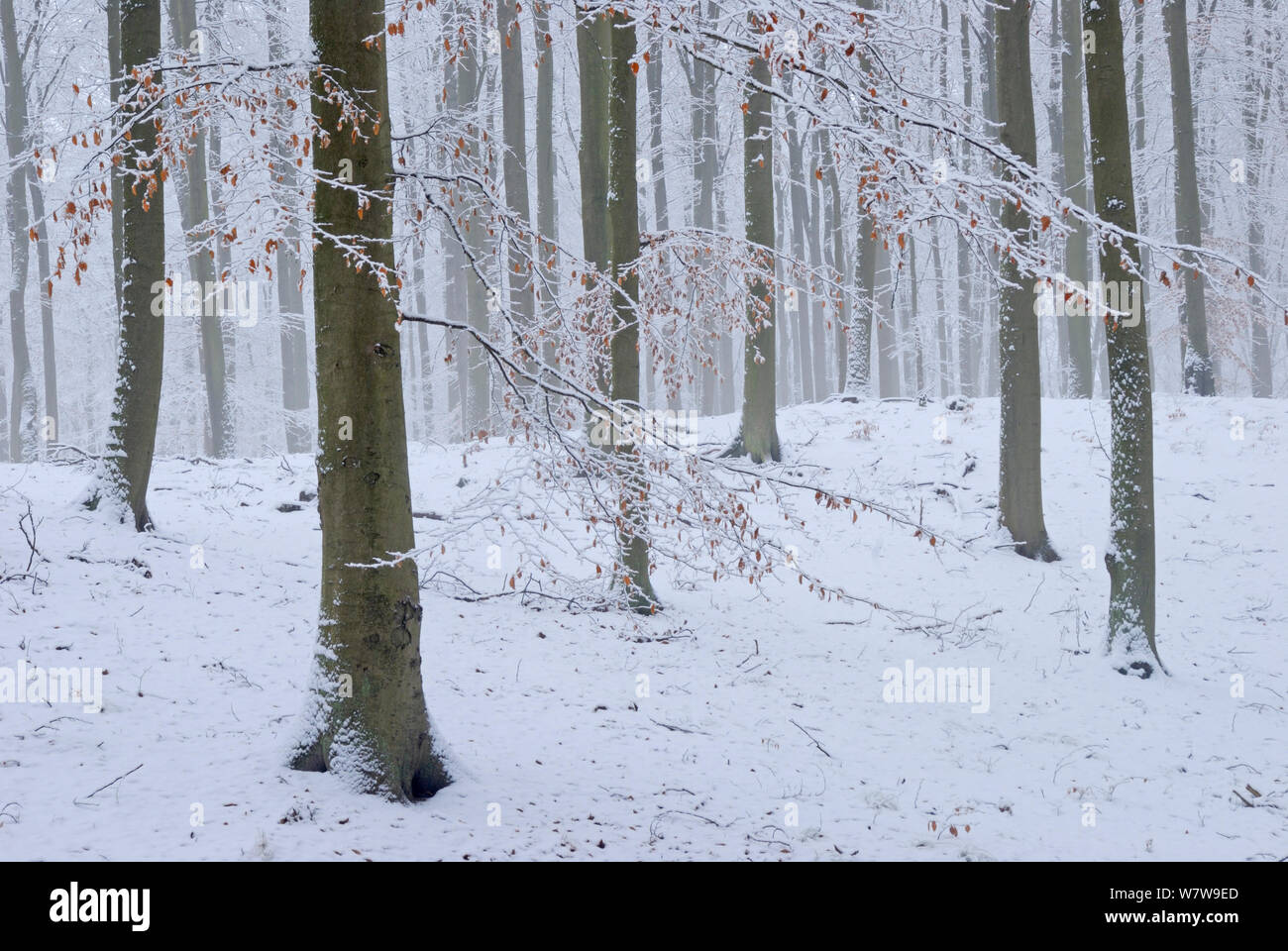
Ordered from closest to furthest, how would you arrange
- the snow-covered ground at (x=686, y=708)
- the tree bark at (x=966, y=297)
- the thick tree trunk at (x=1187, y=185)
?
the snow-covered ground at (x=686, y=708) < the thick tree trunk at (x=1187, y=185) < the tree bark at (x=966, y=297)

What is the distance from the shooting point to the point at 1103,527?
12.2 meters

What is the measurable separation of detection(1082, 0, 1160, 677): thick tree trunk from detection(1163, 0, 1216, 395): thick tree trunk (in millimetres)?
9394

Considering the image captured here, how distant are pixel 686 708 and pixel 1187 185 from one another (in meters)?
15.2

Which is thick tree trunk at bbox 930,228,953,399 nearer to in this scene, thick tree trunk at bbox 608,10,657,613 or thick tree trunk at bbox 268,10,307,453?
thick tree trunk at bbox 268,10,307,453

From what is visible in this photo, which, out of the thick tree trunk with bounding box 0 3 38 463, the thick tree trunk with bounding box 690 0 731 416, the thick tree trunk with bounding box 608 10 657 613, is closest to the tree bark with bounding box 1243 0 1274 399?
the thick tree trunk with bounding box 690 0 731 416

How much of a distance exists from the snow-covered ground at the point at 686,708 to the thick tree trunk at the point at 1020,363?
1.57 feet

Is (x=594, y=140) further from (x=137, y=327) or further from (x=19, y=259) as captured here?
(x=19, y=259)

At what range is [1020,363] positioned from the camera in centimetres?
1148

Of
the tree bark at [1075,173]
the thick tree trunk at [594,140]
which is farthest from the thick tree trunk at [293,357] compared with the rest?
the tree bark at [1075,173]

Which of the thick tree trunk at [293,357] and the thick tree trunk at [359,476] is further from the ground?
the thick tree trunk at [293,357]

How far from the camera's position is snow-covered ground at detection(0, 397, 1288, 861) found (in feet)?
15.9

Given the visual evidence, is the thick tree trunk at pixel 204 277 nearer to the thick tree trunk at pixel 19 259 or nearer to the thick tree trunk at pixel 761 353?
the thick tree trunk at pixel 19 259

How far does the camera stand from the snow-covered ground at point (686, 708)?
15.9 ft
